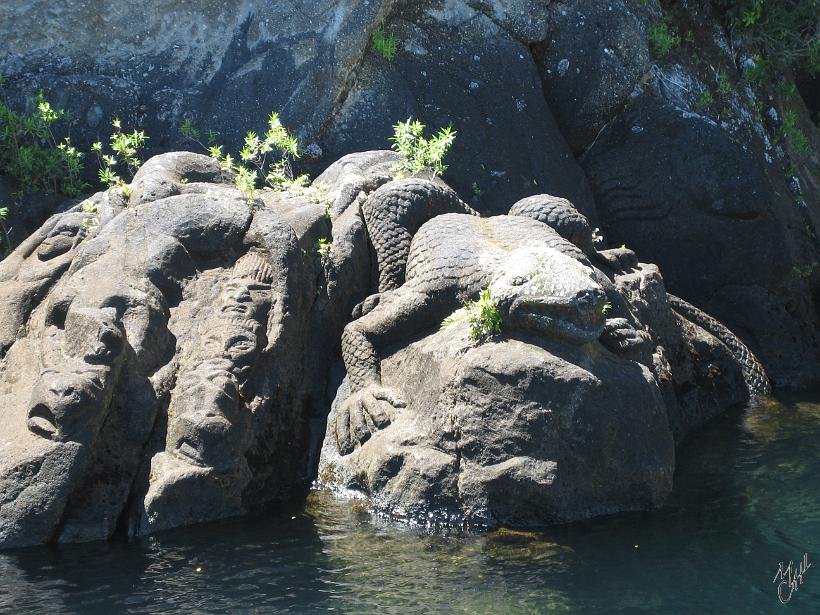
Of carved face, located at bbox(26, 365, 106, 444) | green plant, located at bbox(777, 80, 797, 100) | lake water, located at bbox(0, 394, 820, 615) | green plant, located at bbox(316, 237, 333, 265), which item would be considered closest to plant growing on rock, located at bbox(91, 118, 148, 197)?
green plant, located at bbox(316, 237, 333, 265)

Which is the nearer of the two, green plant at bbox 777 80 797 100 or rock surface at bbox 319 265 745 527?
rock surface at bbox 319 265 745 527

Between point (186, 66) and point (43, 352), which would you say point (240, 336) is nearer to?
point (43, 352)

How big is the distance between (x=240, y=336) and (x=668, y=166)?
522 centimetres

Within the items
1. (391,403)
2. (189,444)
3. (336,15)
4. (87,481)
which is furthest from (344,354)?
(336,15)

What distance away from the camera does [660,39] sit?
10.8m

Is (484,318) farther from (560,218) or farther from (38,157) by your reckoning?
(38,157)

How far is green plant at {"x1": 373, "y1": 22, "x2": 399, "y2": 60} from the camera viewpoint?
33.9ft

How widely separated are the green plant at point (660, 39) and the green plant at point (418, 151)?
3213 millimetres

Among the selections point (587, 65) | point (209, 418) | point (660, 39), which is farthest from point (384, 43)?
point (209, 418)

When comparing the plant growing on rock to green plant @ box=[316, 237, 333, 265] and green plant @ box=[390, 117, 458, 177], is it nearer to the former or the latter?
green plant @ box=[316, 237, 333, 265]

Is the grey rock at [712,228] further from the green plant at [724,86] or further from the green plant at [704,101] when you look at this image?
the green plant at [724,86]

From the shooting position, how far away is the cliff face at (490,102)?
402 inches

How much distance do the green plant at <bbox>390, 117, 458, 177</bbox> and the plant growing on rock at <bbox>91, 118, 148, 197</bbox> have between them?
2.52m

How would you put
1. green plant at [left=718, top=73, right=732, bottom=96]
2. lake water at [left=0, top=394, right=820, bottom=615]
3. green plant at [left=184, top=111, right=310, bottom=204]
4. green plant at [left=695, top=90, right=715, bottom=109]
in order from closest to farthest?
lake water at [left=0, top=394, right=820, bottom=615], green plant at [left=184, top=111, right=310, bottom=204], green plant at [left=695, top=90, right=715, bottom=109], green plant at [left=718, top=73, right=732, bottom=96]
